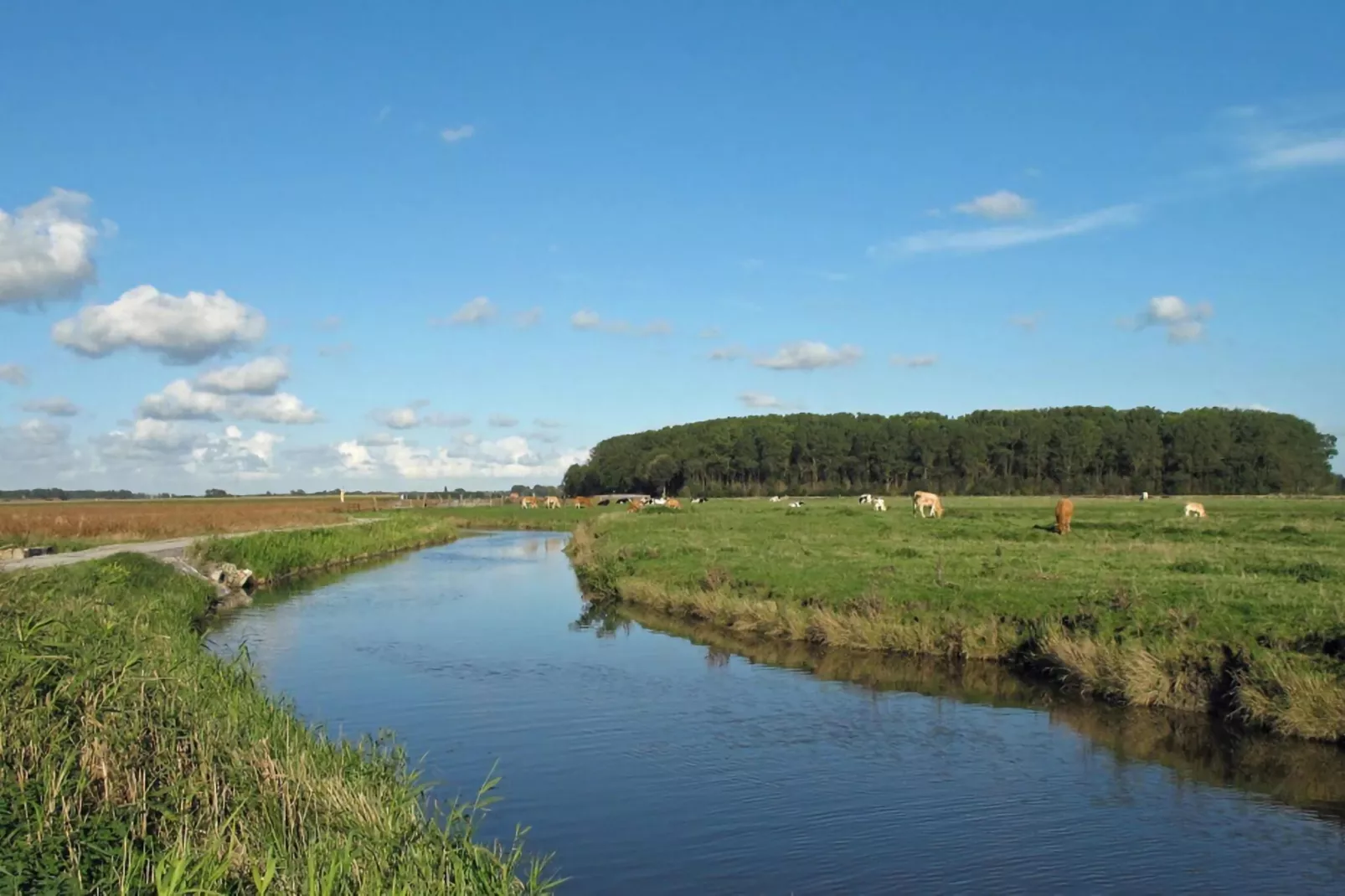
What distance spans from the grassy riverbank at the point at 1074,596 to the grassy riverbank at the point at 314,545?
11533 mm

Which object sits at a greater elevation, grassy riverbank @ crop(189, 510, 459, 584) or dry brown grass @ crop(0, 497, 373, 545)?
dry brown grass @ crop(0, 497, 373, 545)

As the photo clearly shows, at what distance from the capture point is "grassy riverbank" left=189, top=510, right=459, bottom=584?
37.5 metres

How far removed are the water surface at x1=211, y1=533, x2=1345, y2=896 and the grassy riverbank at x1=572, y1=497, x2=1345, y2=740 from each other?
596 mm

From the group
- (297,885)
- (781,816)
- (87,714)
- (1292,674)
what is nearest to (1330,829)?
(1292,674)

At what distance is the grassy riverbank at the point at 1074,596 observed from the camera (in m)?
15.6

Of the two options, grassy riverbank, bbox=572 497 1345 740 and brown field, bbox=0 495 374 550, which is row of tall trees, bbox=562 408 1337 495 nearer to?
brown field, bbox=0 495 374 550

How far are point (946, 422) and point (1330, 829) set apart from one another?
11155cm

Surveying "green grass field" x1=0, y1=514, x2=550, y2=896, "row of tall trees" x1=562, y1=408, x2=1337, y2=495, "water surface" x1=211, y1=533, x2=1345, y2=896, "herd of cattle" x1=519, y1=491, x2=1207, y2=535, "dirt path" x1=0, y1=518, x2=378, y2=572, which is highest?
"row of tall trees" x1=562, y1=408, x2=1337, y2=495

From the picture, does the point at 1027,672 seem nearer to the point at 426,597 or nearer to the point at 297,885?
the point at 297,885

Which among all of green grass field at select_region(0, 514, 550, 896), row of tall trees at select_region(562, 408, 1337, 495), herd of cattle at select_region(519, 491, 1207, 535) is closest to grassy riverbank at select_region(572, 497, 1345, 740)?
herd of cattle at select_region(519, 491, 1207, 535)

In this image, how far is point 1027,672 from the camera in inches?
749

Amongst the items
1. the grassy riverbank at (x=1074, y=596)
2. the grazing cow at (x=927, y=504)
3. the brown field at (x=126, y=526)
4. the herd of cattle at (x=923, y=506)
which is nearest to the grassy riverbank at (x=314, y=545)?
the brown field at (x=126, y=526)

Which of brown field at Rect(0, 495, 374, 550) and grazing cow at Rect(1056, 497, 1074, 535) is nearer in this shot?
grazing cow at Rect(1056, 497, 1074, 535)

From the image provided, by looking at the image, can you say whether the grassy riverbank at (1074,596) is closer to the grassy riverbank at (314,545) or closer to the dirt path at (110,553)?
the grassy riverbank at (314,545)
